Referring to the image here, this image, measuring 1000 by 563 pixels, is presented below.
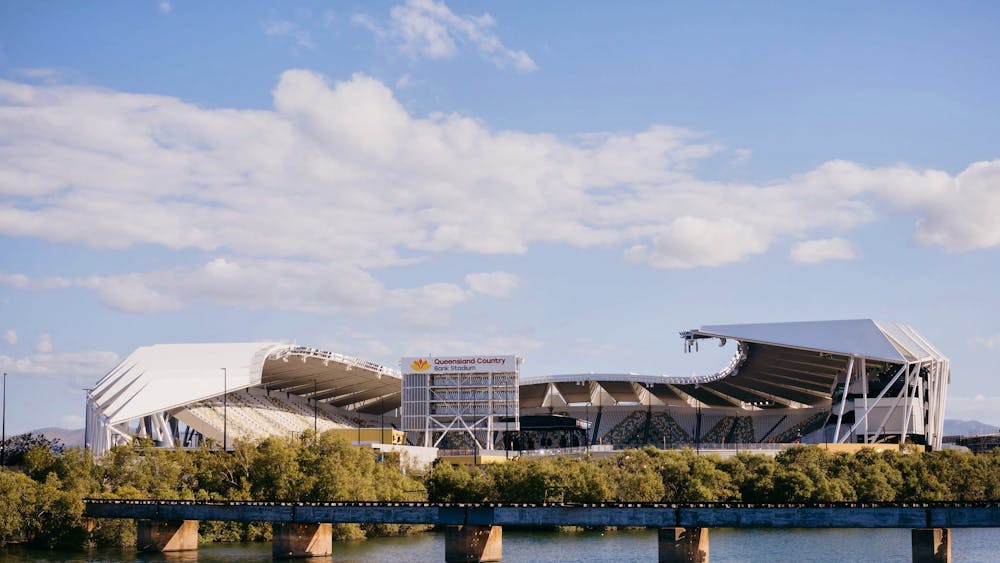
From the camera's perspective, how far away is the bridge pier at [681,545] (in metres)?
70.6

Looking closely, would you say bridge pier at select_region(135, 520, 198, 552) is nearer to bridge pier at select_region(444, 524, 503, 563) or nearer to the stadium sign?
bridge pier at select_region(444, 524, 503, 563)

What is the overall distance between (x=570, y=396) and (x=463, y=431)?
31.9m

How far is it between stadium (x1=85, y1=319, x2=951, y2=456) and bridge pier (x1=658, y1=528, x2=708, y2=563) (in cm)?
6116

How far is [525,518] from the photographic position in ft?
245

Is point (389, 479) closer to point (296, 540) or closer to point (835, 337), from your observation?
point (296, 540)

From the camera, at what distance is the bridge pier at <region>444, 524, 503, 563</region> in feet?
241

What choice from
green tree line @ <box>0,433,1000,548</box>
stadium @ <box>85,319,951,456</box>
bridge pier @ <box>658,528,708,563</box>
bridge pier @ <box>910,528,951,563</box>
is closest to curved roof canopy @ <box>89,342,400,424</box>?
stadium @ <box>85,319,951,456</box>

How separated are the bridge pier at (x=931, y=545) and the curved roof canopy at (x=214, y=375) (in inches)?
3161

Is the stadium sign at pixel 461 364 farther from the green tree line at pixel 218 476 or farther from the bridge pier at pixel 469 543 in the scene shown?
the bridge pier at pixel 469 543

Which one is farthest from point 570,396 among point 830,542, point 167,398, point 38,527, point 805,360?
point 38,527

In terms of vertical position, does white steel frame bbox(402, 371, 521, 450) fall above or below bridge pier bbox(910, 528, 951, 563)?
above

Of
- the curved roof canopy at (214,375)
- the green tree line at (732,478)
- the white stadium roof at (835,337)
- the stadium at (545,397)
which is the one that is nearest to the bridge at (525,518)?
the green tree line at (732,478)

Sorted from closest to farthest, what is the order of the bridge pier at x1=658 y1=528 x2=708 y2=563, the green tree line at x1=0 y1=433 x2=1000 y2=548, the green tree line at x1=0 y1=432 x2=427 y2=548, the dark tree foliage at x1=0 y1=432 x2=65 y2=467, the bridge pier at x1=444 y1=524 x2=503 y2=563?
the bridge pier at x1=658 y1=528 x2=708 y2=563 → the bridge pier at x1=444 y1=524 x2=503 y2=563 → the green tree line at x1=0 y1=433 x2=1000 y2=548 → the green tree line at x1=0 y1=432 x2=427 y2=548 → the dark tree foliage at x1=0 y1=432 x2=65 y2=467

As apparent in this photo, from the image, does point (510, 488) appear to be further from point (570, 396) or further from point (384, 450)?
point (570, 396)
